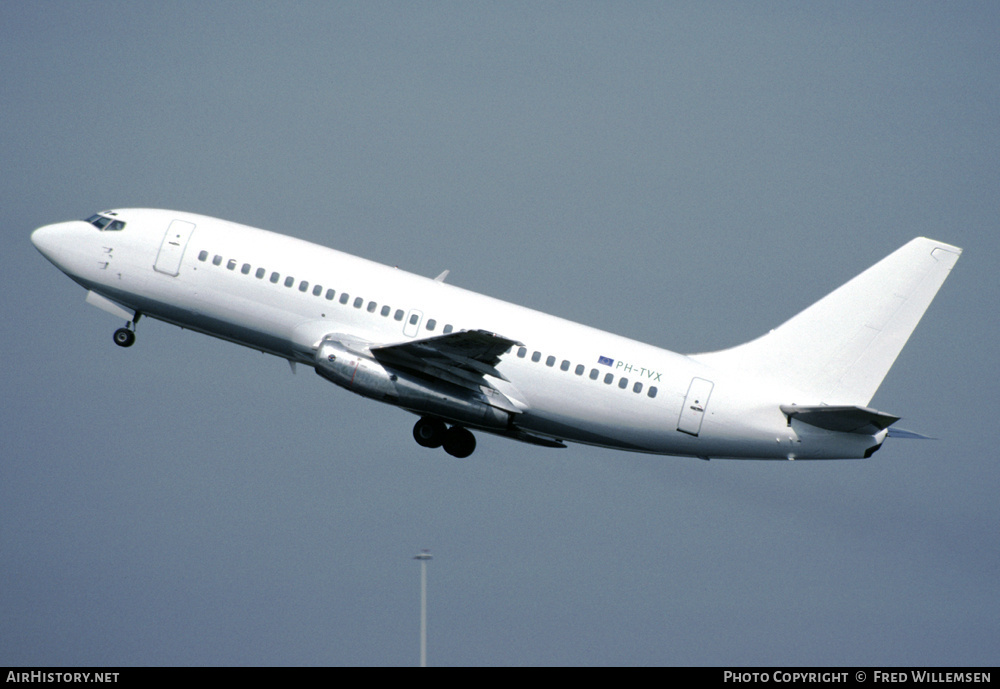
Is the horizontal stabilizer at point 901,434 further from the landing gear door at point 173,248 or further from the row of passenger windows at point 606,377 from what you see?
the landing gear door at point 173,248

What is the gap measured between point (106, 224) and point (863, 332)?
27.0 meters

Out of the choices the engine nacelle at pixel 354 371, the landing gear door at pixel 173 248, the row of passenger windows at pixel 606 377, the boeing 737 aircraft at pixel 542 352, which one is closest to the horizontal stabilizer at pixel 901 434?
the boeing 737 aircraft at pixel 542 352

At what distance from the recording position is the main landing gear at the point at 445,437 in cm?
4534

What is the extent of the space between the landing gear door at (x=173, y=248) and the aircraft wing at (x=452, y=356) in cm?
805

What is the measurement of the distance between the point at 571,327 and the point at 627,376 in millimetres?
2652

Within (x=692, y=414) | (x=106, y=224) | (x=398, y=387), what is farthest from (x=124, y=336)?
(x=692, y=414)

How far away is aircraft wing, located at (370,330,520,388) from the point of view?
40250mm

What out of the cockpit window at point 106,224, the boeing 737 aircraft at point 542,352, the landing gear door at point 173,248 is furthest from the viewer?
the cockpit window at point 106,224

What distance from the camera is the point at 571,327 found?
4359 centimetres

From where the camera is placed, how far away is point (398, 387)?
140ft

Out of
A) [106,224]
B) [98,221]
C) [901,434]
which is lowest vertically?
[901,434]

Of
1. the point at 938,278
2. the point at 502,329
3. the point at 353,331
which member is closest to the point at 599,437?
the point at 502,329

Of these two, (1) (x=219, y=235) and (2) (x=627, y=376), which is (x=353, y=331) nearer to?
(1) (x=219, y=235)

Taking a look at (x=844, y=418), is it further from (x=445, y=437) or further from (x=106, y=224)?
(x=106, y=224)
